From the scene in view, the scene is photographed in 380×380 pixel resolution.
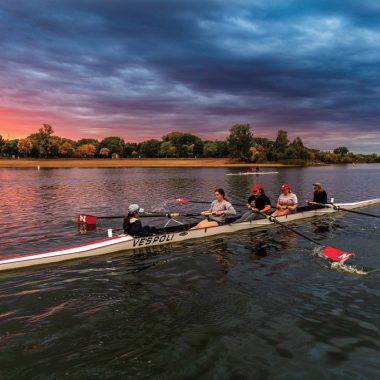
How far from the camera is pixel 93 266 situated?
41.0ft

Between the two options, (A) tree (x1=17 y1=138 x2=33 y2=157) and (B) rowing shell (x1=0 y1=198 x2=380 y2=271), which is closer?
(B) rowing shell (x1=0 y1=198 x2=380 y2=271)

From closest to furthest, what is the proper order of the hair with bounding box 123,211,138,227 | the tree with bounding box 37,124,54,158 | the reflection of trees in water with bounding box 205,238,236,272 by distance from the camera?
the reflection of trees in water with bounding box 205,238,236,272, the hair with bounding box 123,211,138,227, the tree with bounding box 37,124,54,158

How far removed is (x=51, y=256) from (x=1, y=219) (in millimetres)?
12882

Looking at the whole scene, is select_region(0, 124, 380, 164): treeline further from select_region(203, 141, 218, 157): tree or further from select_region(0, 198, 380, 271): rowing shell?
select_region(0, 198, 380, 271): rowing shell

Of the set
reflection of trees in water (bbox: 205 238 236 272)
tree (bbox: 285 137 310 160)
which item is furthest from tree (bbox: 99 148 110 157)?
reflection of trees in water (bbox: 205 238 236 272)

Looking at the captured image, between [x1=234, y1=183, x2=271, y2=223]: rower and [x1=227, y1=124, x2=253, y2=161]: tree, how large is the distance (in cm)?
14990

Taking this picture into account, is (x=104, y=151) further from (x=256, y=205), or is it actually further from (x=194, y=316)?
(x=194, y=316)

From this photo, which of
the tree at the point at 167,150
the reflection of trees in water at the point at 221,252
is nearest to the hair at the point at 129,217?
the reflection of trees in water at the point at 221,252

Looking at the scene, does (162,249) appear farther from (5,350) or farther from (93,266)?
(5,350)

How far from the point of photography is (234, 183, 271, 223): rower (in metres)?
18.5

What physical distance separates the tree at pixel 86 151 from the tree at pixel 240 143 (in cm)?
7490

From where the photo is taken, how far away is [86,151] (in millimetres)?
180500

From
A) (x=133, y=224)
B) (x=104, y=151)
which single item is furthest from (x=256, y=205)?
(x=104, y=151)

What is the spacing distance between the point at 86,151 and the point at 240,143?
80.6m
